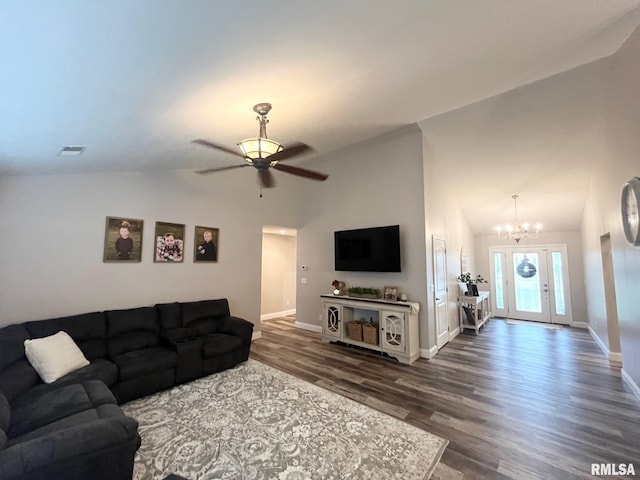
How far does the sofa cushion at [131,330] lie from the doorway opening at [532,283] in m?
8.52

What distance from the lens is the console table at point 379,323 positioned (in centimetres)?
419

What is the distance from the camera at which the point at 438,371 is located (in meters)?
3.83

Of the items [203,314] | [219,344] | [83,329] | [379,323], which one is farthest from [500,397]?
[83,329]

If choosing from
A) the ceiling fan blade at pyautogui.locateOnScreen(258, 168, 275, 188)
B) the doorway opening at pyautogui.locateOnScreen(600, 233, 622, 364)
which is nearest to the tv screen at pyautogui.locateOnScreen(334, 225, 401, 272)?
the ceiling fan blade at pyautogui.locateOnScreen(258, 168, 275, 188)

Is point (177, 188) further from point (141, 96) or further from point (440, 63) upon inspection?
point (440, 63)

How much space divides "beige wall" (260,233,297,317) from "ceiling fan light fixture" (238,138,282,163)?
5.11 m

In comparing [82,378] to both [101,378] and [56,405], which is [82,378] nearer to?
[101,378]

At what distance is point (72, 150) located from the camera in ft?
8.48

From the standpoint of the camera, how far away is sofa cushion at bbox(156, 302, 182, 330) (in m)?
3.85

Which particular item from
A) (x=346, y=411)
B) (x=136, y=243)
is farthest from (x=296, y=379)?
(x=136, y=243)

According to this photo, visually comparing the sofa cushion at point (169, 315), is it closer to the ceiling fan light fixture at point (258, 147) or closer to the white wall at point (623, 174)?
the ceiling fan light fixture at point (258, 147)

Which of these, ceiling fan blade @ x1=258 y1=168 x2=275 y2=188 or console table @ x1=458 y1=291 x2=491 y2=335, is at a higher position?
ceiling fan blade @ x1=258 y1=168 x2=275 y2=188

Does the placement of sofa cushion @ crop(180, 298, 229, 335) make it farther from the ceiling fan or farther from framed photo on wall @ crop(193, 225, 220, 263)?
the ceiling fan

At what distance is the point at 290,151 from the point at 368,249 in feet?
9.64
